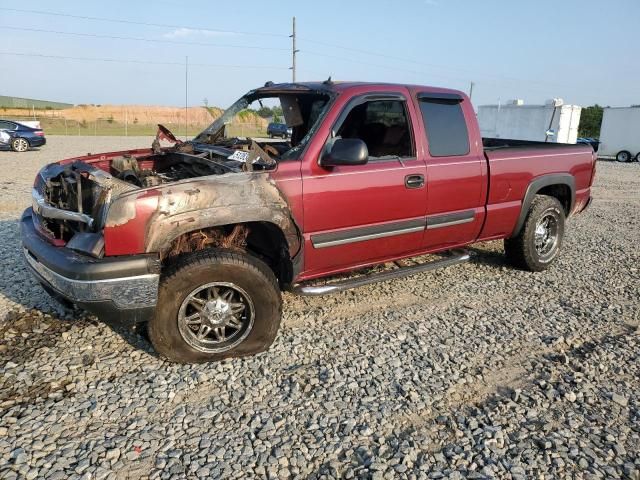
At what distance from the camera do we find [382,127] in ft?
14.6

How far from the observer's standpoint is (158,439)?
8.75 ft

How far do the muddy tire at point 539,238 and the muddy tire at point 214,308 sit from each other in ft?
10.1

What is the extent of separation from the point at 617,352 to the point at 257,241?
9.33 feet

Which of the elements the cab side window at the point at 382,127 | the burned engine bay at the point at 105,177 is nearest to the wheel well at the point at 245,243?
the burned engine bay at the point at 105,177

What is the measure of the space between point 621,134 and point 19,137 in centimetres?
2702

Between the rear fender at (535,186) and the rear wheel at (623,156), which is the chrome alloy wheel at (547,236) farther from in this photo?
the rear wheel at (623,156)

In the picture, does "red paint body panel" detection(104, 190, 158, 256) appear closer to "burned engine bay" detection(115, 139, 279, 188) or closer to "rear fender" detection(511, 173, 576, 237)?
"burned engine bay" detection(115, 139, 279, 188)

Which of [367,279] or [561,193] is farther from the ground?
[561,193]

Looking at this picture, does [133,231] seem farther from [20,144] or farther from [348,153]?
[20,144]

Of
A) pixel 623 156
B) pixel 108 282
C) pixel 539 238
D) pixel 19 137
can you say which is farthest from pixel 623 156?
pixel 108 282

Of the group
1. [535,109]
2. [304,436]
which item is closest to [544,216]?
[304,436]

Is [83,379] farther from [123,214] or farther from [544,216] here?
[544,216]

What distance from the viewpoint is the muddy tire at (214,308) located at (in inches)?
127

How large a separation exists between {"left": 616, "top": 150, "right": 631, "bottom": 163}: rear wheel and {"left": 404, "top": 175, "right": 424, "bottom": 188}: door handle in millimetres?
25261
